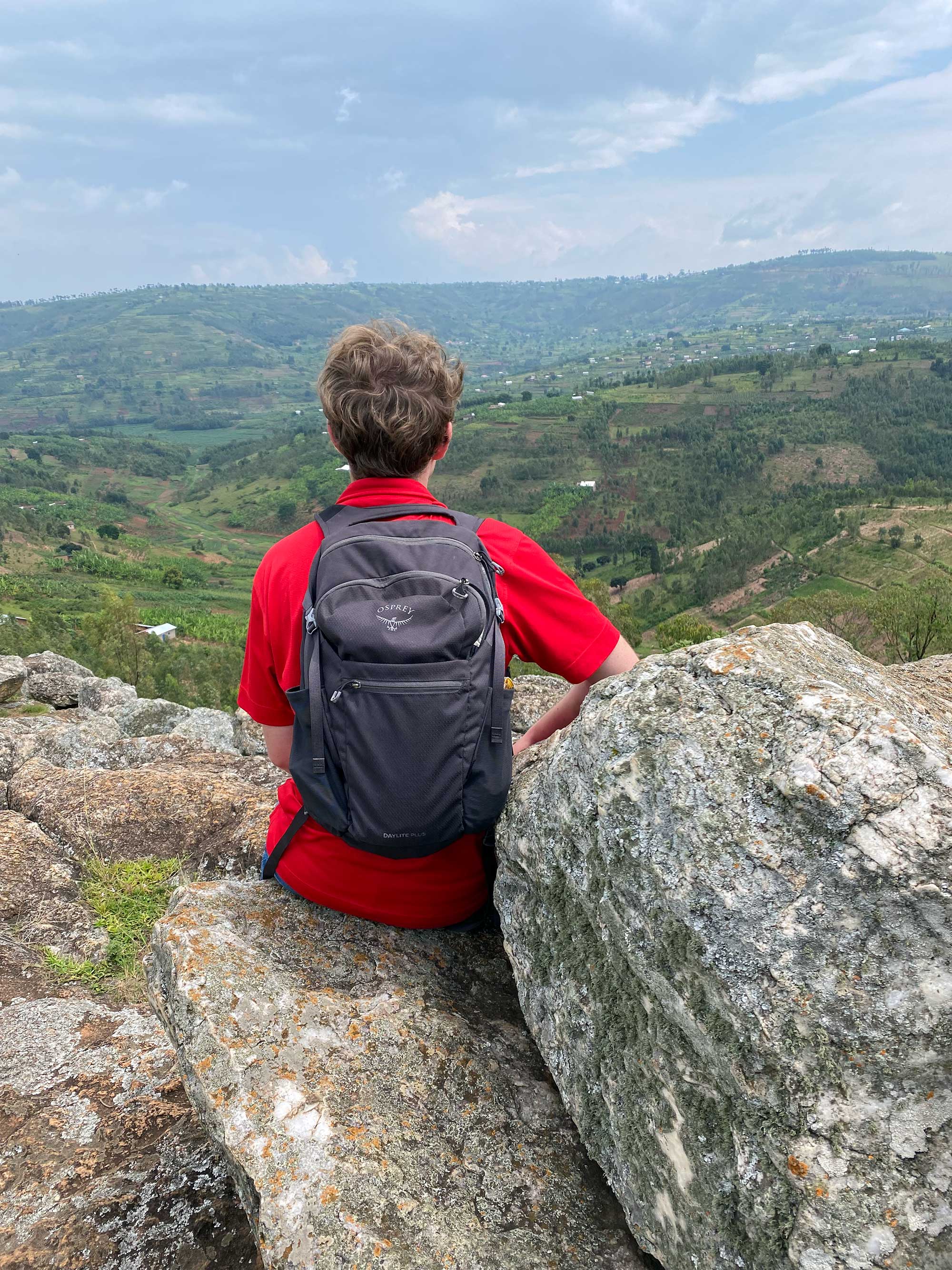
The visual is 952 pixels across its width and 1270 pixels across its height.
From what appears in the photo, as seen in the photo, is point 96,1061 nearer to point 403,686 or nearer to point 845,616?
point 403,686

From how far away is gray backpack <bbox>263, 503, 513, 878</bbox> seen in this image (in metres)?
3.07

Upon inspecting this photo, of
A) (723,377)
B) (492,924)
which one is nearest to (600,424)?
(723,377)

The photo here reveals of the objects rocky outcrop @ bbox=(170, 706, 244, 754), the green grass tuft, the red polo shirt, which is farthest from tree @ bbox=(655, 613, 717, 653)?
the red polo shirt

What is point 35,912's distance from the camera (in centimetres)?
623

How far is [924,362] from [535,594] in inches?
8288

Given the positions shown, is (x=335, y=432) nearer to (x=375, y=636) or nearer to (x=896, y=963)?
(x=375, y=636)

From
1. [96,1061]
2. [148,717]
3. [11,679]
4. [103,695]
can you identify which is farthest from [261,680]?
[11,679]

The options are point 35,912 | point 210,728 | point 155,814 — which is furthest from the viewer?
point 210,728

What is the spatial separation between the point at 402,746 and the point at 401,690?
0.25m

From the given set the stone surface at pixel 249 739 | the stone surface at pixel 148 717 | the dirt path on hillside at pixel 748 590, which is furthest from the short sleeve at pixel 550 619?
the dirt path on hillside at pixel 748 590

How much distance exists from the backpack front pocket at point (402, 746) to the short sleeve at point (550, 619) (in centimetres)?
61

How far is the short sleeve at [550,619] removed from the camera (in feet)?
11.6

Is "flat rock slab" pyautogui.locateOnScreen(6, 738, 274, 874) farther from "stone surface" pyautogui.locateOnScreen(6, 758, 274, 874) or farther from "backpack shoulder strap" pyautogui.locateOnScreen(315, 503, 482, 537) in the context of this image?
"backpack shoulder strap" pyautogui.locateOnScreen(315, 503, 482, 537)

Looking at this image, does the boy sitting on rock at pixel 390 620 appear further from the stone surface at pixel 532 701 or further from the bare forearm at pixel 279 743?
the stone surface at pixel 532 701
